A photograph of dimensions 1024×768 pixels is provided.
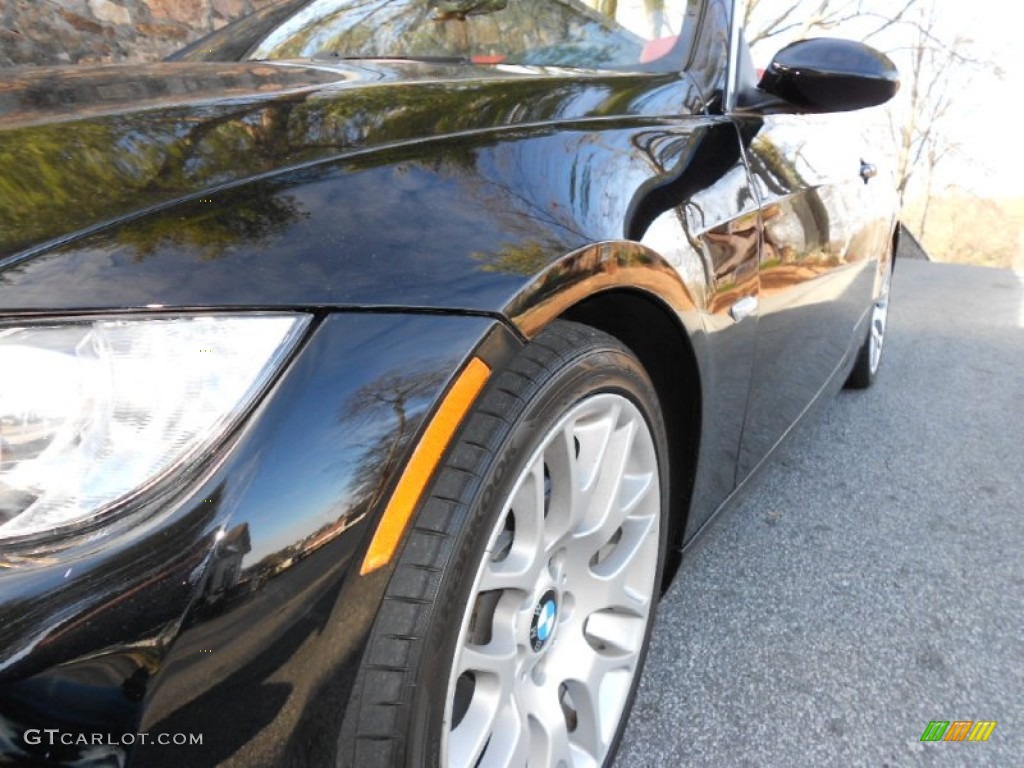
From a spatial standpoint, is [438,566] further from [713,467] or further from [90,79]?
[90,79]

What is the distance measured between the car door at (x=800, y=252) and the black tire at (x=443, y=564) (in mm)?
930

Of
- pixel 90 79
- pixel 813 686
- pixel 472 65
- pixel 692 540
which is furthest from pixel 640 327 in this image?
pixel 90 79

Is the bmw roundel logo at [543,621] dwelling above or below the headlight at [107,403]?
Result: below

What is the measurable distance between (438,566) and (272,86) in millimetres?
1000

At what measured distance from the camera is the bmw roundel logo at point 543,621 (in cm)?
127

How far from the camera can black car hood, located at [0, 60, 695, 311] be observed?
87 cm

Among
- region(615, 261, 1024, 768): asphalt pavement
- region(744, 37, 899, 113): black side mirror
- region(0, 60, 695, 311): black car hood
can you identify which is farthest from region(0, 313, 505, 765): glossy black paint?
region(744, 37, 899, 113): black side mirror

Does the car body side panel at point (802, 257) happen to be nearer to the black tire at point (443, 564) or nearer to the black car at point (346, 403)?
the black car at point (346, 403)

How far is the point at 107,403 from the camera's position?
0.84 metres

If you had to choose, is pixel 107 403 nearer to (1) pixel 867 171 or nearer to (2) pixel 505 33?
(2) pixel 505 33

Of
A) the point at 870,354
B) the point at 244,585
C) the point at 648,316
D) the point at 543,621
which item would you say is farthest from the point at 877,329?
the point at 244,585

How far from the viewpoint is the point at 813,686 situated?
1800 mm

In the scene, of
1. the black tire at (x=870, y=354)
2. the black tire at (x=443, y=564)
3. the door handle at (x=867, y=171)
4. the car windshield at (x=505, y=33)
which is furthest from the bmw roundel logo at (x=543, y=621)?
the black tire at (x=870, y=354)

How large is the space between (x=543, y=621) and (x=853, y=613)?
3.86 feet
